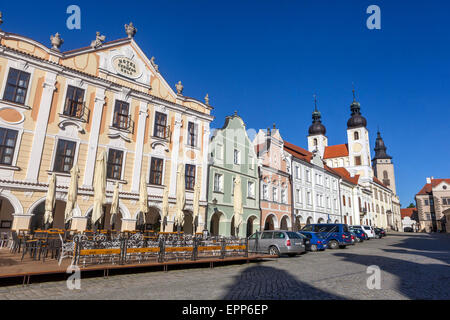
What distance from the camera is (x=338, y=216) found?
4706 cm

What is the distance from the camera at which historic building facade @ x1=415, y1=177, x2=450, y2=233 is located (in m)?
77.3

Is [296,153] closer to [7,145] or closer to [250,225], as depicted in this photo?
[250,225]

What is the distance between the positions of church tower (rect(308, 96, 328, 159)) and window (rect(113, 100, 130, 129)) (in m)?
69.6

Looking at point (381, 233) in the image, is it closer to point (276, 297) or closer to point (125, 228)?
point (125, 228)

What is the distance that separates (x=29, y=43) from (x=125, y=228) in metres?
12.2

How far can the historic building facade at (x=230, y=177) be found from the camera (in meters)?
24.2

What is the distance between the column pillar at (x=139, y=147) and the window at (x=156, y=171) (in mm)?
1020

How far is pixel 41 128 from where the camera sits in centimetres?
1616

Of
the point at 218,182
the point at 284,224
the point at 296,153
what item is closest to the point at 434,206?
the point at 296,153

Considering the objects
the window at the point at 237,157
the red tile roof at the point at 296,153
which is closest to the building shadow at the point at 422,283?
the window at the point at 237,157

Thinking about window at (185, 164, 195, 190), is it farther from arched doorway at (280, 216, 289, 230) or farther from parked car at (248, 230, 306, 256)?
arched doorway at (280, 216, 289, 230)

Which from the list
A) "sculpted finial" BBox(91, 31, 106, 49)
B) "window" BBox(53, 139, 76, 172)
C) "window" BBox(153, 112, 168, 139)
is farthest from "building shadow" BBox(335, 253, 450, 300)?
"sculpted finial" BBox(91, 31, 106, 49)

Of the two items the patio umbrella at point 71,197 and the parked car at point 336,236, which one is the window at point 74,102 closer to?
the patio umbrella at point 71,197
